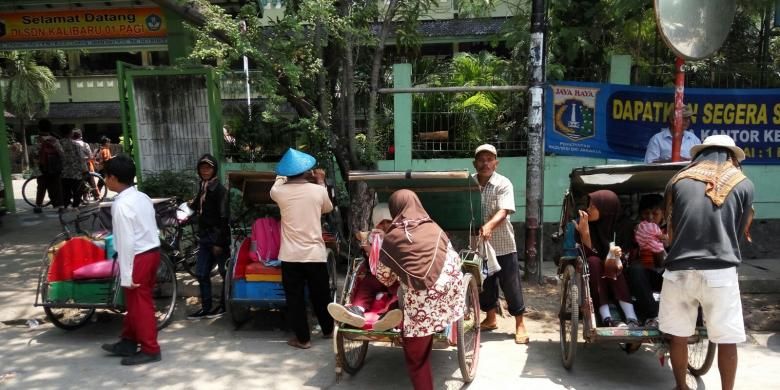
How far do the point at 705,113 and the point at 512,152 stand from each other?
8.11 ft

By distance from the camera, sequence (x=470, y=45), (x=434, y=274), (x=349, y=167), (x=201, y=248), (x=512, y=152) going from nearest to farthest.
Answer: (x=434, y=274), (x=201, y=248), (x=349, y=167), (x=512, y=152), (x=470, y=45)

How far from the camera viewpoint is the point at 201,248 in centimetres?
569

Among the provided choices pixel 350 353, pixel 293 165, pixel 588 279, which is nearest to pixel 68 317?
pixel 293 165

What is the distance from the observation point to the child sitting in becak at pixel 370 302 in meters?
3.78

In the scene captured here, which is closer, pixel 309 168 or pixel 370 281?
pixel 370 281

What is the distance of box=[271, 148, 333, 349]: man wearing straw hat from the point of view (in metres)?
4.77

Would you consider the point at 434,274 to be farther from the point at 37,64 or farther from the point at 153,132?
the point at 37,64

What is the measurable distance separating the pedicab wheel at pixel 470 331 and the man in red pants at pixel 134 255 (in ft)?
8.11

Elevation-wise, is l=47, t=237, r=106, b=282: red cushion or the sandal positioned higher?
l=47, t=237, r=106, b=282: red cushion

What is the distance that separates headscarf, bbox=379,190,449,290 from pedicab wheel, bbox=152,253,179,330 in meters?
2.45

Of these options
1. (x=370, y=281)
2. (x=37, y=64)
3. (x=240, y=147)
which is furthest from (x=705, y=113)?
(x=37, y=64)

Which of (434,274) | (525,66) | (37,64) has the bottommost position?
(434,274)

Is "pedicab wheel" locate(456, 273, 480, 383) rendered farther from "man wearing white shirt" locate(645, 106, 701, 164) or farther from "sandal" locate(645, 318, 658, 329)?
"man wearing white shirt" locate(645, 106, 701, 164)

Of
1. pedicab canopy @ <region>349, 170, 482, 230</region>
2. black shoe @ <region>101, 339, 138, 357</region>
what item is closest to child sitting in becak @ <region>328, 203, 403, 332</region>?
pedicab canopy @ <region>349, 170, 482, 230</region>
